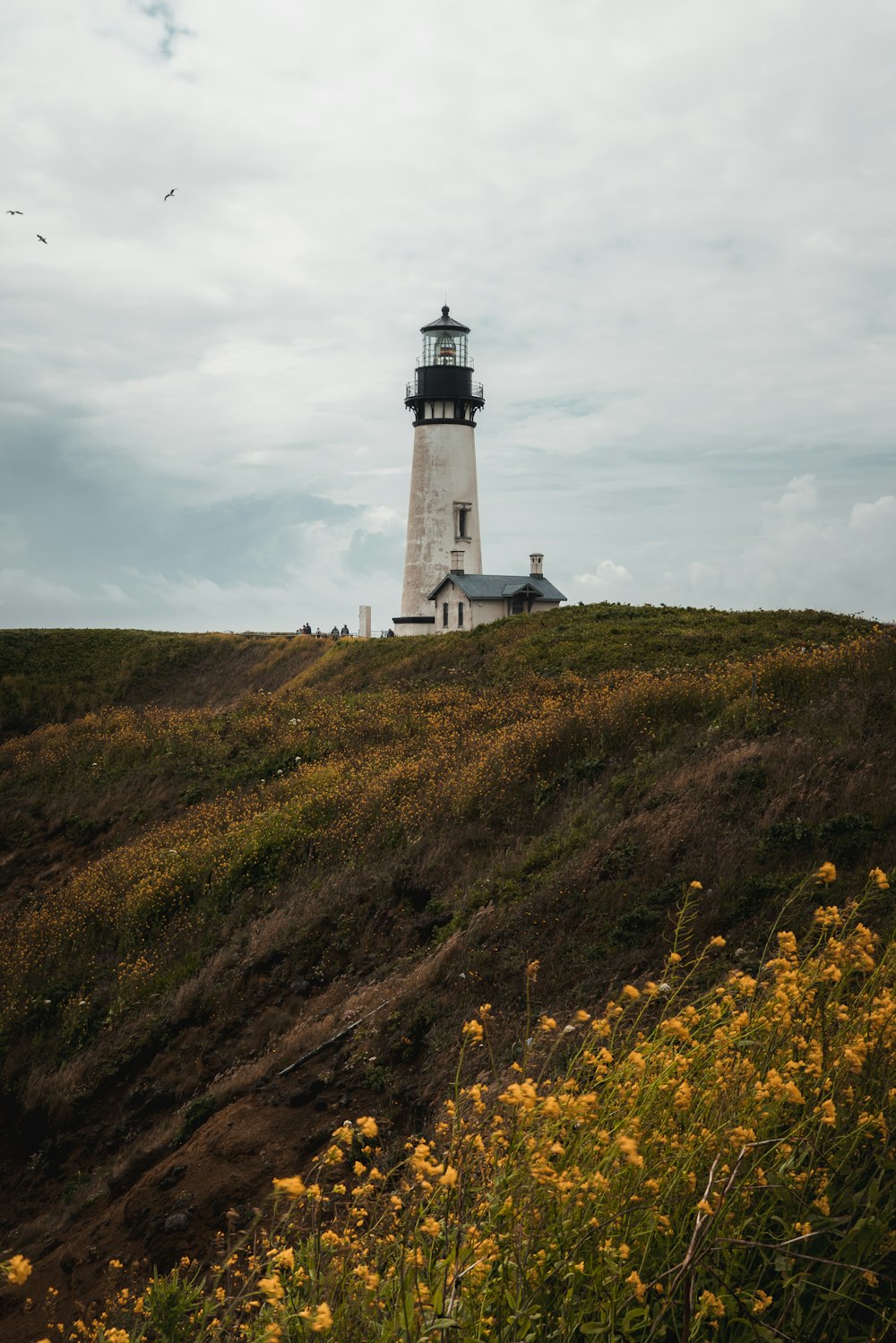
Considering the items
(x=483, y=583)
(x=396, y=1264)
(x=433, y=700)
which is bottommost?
(x=396, y=1264)

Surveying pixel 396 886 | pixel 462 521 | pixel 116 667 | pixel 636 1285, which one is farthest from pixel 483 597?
pixel 636 1285

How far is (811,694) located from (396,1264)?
12.7 m

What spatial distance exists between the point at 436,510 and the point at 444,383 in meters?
6.38

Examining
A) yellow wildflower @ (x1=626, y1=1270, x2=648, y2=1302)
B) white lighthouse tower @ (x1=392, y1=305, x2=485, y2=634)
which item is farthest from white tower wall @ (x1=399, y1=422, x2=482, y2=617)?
yellow wildflower @ (x1=626, y1=1270, x2=648, y2=1302)

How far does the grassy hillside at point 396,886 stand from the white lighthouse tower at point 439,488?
21842 mm

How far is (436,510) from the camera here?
151ft

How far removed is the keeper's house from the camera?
4300 centimetres

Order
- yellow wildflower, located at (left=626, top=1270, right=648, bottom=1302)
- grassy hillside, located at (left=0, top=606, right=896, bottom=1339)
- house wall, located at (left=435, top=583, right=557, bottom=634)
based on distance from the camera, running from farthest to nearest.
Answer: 1. house wall, located at (left=435, top=583, right=557, bottom=634)
2. grassy hillside, located at (left=0, top=606, right=896, bottom=1339)
3. yellow wildflower, located at (left=626, top=1270, right=648, bottom=1302)

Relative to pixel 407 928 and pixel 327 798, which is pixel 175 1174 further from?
pixel 327 798

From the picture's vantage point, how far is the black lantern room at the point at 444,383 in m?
46.4

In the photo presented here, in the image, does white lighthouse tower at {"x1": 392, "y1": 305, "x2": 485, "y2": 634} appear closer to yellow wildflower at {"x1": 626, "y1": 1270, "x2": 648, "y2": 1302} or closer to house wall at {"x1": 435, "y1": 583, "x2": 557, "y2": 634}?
house wall at {"x1": 435, "y1": 583, "x2": 557, "y2": 634}

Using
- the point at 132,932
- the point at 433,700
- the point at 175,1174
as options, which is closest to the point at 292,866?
the point at 132,932

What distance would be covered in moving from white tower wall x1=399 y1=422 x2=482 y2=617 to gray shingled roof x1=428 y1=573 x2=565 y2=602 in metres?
1.16

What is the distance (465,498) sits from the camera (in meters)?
46.3
